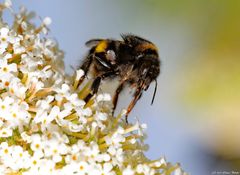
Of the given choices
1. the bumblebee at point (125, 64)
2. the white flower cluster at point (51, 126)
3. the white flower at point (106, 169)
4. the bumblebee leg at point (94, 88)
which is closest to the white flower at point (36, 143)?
the white flower cluster at point (51, 126)

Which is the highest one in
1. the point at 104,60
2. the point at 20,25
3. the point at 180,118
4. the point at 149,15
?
the point at 20,25

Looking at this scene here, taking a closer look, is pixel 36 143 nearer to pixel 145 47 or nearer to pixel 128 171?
pixel 128 171

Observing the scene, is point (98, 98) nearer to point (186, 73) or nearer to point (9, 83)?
point (9, 83)

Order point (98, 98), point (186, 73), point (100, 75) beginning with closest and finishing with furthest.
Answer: point (98, 98), point (100, 75), point (186, 73)

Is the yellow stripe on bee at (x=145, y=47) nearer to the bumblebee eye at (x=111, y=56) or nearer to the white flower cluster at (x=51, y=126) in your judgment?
the bumblebee eye at (x=111, y=56)

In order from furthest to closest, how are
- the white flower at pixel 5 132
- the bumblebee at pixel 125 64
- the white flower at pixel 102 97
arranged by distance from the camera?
the bumblebee at pixel 125 64, the white flower at pixel 102 97, the white flower at pixel 5 132

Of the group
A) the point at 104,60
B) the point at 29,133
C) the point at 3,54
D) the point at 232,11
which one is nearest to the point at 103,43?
the point at 104,60
